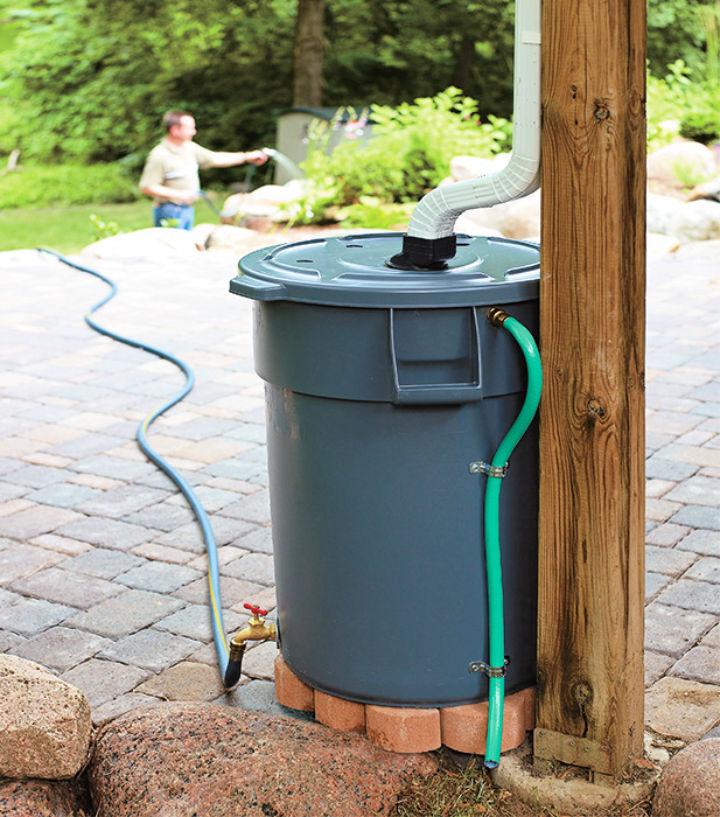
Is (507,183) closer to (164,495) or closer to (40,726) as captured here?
(40,726)

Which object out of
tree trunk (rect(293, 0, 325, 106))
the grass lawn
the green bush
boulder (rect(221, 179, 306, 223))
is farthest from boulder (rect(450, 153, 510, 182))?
the green bush

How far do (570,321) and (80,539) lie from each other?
101 inches

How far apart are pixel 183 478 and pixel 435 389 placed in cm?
267

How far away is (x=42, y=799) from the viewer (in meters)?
2.69

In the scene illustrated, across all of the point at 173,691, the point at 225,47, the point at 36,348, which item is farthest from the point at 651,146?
the point at 173,691

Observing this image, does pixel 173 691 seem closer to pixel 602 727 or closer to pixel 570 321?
pixel 602 727

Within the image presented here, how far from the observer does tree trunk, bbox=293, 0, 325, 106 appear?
57.2ft

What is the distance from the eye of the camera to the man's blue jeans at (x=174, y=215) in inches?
450

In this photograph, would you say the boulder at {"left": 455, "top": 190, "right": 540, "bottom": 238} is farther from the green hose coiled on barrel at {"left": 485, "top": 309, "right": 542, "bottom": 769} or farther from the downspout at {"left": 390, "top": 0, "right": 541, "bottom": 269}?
the green hose coiled on barrel at {"left": 485, "top": 309, "right": 542, "bottom": 769}

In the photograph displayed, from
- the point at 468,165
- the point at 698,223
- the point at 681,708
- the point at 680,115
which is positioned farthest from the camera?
the point at 680,115

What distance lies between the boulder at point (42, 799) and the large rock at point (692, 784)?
134cm

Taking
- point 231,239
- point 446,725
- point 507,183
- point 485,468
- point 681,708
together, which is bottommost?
point 681,708

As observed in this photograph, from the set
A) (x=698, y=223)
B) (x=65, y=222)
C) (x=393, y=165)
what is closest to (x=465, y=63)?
(x=65, y=222)

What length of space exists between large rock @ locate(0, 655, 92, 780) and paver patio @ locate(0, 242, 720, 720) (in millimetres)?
466
